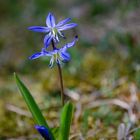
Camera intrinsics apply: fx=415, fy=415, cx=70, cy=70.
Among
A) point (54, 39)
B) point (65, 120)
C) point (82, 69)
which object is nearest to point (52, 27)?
point (54, 39)

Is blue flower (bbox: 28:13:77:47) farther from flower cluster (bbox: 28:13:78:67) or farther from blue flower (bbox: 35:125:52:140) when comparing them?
blue flower (bbox: 35:125:52:140)

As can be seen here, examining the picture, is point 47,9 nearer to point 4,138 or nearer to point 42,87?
point 42,87

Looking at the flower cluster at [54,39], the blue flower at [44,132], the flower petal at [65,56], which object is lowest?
the blue flower at [44,132]

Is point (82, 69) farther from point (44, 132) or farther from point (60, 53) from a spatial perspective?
point (44, 132)

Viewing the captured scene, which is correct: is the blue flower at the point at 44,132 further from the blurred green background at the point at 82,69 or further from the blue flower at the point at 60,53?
the blurred green background at the point at 82,69

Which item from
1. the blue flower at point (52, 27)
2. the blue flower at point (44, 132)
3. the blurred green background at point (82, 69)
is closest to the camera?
the blue flower at point (44, 132)

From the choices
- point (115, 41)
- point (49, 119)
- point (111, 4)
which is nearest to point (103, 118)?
point (49, 119)

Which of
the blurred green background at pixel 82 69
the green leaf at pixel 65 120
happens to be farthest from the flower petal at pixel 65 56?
the blurred green background at pixel 82 69

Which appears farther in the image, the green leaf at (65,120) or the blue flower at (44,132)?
Answer: the green leaf at (65,120)
